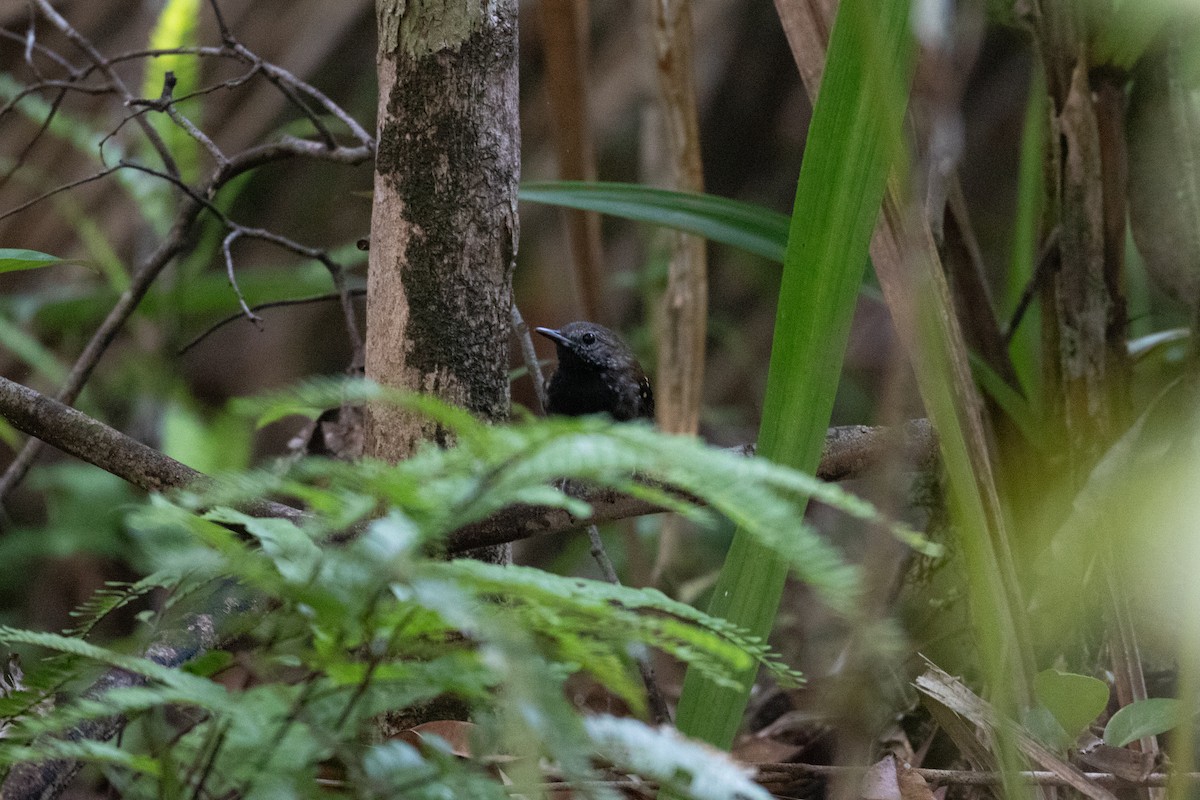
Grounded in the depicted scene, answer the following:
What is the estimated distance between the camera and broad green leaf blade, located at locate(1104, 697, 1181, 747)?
166cm

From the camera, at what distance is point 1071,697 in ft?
5.62

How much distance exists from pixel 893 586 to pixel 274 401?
178 cm

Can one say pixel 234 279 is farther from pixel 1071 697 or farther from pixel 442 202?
pixel 1071 697

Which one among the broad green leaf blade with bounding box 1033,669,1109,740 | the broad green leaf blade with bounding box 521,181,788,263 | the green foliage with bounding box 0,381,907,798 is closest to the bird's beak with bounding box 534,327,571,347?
the broad green leaf blade with bounding box 521,181,788,263

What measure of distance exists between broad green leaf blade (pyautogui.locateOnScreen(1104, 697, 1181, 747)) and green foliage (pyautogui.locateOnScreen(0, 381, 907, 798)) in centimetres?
99

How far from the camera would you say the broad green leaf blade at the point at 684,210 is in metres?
2.44

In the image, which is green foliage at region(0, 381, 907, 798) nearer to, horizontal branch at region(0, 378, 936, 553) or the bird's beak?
horizontal branch at region(0, 378, 936, 553)

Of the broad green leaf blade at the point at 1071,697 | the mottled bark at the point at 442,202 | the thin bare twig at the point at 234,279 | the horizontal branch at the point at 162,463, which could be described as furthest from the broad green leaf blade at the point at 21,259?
the broad green leaf blade at the point at 1071,697

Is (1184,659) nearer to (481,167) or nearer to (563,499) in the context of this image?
(563,499)

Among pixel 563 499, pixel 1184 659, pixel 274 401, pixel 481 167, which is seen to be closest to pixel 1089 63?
pixel 481 167

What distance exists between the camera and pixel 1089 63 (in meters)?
2.47

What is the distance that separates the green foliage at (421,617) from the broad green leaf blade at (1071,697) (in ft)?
2.93

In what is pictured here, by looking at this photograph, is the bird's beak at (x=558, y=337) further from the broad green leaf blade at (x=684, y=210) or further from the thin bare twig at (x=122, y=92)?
the thin bare twig at (x=122, y=92)

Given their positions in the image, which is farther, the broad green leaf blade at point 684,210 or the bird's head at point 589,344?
the bird's head at point 589,344
